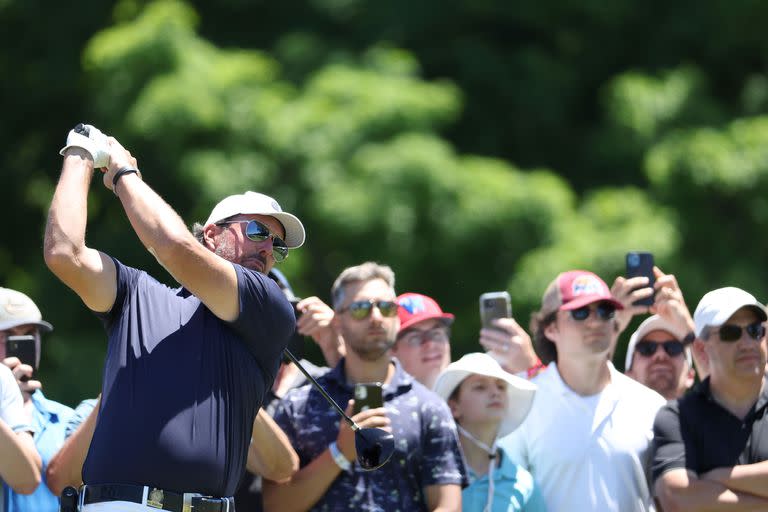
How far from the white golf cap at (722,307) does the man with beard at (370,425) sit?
1089 mm

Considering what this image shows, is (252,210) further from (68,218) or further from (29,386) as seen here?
(29,386)

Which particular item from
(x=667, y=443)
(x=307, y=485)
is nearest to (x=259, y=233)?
(x=307, y=485)

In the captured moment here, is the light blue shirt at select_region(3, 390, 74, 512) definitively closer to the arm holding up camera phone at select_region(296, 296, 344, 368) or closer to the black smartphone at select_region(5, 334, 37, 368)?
the black smartphone at select_region(5, 334, 37, 368)

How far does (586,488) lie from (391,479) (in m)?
0.84

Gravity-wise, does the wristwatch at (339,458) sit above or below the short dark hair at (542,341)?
below

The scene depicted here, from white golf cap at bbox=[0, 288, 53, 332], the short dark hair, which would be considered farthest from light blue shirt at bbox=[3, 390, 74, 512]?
the short dark hair

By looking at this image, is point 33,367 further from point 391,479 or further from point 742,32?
point 742,32

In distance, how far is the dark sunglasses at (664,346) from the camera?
634 centimetres

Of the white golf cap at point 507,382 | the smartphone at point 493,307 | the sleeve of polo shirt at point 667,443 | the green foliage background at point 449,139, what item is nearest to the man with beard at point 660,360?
the smartphone at point 493,307

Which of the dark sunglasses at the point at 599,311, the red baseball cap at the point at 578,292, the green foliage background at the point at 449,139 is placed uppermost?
the green foliage background at the point at 449,139

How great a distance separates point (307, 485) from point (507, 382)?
3.44ft

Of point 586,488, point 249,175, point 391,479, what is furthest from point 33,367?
point 249,175

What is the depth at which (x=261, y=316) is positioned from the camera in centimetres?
423

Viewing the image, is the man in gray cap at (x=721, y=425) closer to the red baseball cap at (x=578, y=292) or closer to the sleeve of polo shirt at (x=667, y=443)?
the sleeve of polo shirt at (x=667, y=443)
